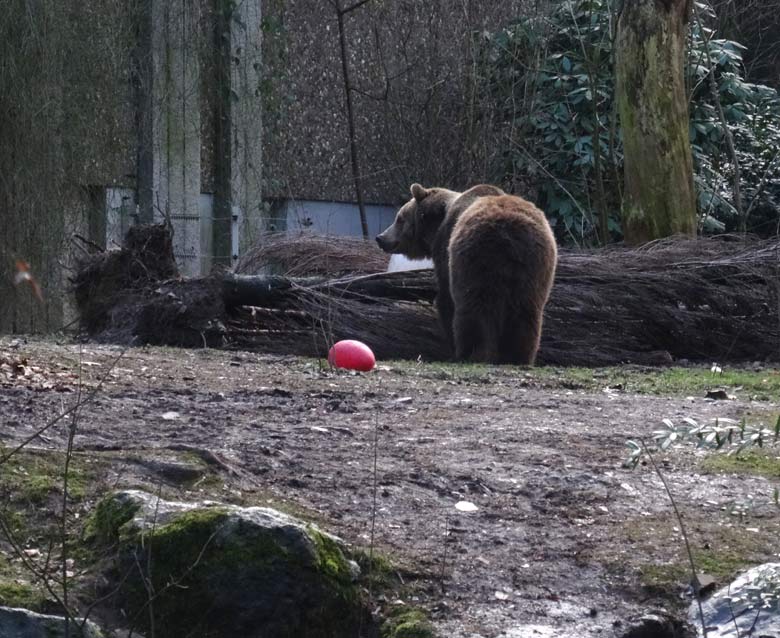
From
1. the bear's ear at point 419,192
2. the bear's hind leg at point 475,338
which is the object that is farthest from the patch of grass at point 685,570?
the bear's ear at point 419,192

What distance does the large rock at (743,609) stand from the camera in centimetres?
366

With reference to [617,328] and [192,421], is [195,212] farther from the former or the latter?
[192,421]

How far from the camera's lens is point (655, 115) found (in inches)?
516

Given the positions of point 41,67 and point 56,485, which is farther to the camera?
point 41,67

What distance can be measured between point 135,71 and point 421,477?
9.51m

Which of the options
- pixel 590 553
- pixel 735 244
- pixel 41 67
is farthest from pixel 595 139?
pixel 590 553

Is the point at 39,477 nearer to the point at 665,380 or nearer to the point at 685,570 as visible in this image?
the point at 685,570

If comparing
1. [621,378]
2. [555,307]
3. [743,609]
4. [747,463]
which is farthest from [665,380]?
[743,609]

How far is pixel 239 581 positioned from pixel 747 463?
231 centimetres

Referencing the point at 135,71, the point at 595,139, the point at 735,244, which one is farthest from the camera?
the point at 595,139

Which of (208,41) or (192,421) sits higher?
(208,41)

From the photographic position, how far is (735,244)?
1165cm

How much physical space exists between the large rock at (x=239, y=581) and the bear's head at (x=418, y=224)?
7345mm

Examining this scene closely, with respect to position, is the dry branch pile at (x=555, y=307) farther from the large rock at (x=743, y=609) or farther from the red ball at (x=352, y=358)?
the large rock at (x=743, y=609)
